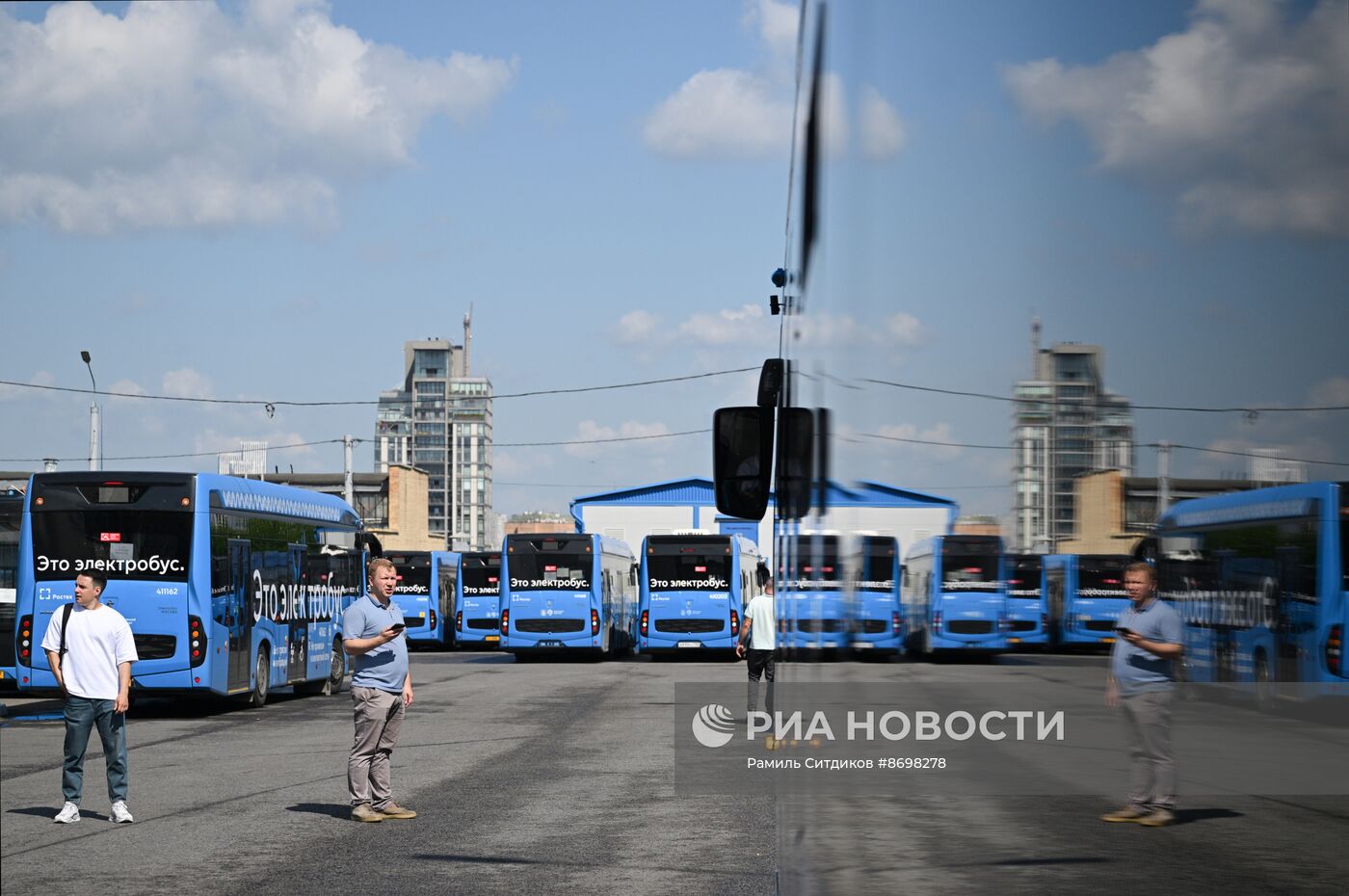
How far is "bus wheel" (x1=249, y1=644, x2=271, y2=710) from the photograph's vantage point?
21.8 meters

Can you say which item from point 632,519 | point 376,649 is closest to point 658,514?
point 632,519

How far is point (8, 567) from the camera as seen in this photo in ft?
78.6

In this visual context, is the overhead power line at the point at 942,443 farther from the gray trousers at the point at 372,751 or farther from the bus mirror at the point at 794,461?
the gray trousers at the point at 372,751

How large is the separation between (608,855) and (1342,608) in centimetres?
767

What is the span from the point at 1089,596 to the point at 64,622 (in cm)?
914

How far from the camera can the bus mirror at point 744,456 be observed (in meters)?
7.45

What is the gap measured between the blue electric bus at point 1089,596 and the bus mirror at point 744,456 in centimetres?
519

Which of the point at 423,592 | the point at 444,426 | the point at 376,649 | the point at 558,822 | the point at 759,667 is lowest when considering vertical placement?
the point at 423,592

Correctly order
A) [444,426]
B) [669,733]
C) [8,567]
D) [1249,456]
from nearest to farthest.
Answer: [1249,456], [669,733], [8,567], [444,426]

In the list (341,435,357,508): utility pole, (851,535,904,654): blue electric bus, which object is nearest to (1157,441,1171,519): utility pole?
(851,535,904,654): blue electric bus

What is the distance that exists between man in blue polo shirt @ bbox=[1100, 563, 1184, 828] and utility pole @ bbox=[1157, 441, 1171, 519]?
0.35 ft

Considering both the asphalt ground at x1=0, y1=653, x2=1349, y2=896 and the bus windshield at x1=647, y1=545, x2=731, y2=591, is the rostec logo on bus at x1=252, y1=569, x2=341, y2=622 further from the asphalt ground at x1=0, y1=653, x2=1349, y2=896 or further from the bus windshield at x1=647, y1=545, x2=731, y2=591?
the bus windshield at x1=647, y1=545, x2=731, y2=591

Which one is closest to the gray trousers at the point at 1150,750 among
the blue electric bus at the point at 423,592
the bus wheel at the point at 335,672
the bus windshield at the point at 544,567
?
the bus wheel at the point at 335,672

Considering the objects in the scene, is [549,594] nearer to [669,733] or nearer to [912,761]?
[669,733]
